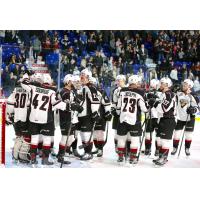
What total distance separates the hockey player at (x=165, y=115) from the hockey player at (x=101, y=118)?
47cm

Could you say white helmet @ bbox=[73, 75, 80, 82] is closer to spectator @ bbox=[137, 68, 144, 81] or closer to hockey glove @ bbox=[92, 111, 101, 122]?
hockey glove @ bbox=[92, 111, 101, 122]

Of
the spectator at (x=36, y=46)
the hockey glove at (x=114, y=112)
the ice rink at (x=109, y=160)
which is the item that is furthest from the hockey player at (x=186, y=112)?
the spectator at (x=36, y=46)

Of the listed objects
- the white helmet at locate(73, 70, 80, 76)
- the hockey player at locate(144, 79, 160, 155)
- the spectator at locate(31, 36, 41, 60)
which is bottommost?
the hockey player at locate(144, 79, 160, 155)

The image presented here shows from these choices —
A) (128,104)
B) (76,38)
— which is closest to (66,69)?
(76,38)

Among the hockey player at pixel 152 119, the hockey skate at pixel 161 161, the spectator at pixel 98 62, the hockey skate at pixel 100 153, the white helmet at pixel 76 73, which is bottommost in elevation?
the hockey skate at pixel 161 161

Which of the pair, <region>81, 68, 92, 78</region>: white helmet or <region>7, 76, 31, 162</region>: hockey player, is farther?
<region>81, 68, 92, 78</region>: white helmet

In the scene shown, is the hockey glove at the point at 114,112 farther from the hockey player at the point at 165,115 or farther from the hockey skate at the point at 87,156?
the hockey skate at the point at 87,156

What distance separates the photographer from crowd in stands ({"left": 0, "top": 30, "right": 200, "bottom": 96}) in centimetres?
600

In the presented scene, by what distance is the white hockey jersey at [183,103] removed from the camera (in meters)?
6.37

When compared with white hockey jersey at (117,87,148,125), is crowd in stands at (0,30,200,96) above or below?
above

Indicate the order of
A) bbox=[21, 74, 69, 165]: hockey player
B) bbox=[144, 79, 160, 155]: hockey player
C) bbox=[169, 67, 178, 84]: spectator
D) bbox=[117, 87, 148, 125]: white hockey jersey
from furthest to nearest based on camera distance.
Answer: bbox=[169, 67, 178, 84]: spectator → bbox=[144, 79, 160, 155]: hockey player → bbox=[117, 87, 148, 125]: white hockey jersey → bbox=[21, 74, 69, 165]: hockey player

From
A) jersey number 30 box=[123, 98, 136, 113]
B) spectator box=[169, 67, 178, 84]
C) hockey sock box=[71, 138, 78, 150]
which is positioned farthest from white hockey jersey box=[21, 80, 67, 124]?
spectator box=[169, 67, 178, 84]
